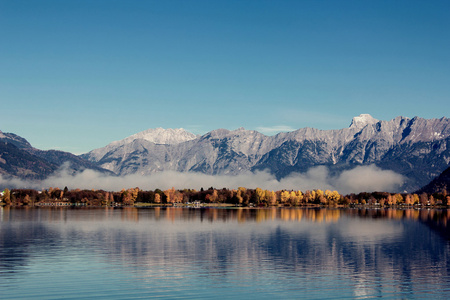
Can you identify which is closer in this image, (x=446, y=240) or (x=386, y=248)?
(x=386, y=248)

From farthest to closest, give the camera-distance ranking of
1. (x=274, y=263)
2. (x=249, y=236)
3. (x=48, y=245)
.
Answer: (x=249, y=236) < (x=48, y=245) < (x=274, y=263)

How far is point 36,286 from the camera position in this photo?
179ft

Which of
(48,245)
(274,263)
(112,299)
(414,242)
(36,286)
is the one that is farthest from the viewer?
(414,242)

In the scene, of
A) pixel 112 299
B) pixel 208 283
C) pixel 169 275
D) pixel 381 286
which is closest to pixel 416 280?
pixel 381 286

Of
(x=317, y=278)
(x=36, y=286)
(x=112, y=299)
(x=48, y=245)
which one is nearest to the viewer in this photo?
(x=112, y=299)

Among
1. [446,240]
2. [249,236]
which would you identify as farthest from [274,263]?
[446,240]

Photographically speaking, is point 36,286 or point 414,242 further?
point 414,242

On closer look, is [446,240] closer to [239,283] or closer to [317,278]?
[317,278]

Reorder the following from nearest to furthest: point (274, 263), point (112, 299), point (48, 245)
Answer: point (112, 299) < point (274, 263) < point (48, 245)

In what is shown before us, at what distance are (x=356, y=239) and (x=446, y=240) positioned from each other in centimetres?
2092

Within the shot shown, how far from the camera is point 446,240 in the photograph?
109938mm

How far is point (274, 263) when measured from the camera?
71.1 metres

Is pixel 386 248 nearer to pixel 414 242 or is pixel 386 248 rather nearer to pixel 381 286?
pixel 414 242

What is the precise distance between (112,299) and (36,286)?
11.2m
